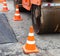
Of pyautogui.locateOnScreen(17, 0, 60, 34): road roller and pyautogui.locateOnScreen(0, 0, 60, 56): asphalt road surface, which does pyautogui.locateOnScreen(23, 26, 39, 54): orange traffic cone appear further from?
pyautogui.locateOnScreen(17, 0, 60, 34): road roller

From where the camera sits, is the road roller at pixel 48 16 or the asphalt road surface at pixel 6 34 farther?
the asphalt road surface at pixel 6 34

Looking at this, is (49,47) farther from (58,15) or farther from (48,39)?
(58,15)

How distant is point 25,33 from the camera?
7.26 meters

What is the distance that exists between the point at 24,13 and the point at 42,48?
6.78m

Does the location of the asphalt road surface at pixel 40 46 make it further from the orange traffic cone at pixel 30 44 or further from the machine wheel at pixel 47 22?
the machine wheel at pixel 47 22

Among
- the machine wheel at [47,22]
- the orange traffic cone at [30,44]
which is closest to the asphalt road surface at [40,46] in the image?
the orange traffic cone at [30,44]

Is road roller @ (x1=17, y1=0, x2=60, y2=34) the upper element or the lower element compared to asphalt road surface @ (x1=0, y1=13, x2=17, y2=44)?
upper

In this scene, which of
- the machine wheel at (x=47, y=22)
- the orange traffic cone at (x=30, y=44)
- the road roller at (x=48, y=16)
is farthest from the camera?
the machine wheel at (x=47, y=22)

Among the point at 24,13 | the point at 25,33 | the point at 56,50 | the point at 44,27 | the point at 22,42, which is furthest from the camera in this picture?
the point at 24,13

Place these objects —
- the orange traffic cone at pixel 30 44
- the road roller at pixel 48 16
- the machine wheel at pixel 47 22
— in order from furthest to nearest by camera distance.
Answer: the machine wheel at pixel 47 22
the road roller at pixel 48 16
the orange traffic cone at pixel 30 44

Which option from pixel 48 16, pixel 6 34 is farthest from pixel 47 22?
pixel 6 34

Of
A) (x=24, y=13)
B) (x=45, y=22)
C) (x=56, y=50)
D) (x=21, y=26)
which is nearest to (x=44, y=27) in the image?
(x=45, y=22)

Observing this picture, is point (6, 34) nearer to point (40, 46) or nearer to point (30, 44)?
point (40, 46)

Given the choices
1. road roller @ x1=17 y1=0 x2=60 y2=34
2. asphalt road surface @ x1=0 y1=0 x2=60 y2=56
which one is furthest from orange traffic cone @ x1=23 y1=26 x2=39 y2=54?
road roller @ x1=17 y1=0 x2=60 y2=34
